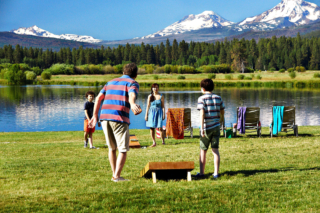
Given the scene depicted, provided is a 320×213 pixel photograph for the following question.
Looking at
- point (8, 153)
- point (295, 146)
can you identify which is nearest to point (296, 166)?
point (295, 146)

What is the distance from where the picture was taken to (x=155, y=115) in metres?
10.9

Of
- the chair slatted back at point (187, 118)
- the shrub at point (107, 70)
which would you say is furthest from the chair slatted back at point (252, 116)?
the shrub at point (107, 70)

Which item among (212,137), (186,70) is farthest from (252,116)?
(186,70)

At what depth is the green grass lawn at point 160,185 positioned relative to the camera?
15.3ft

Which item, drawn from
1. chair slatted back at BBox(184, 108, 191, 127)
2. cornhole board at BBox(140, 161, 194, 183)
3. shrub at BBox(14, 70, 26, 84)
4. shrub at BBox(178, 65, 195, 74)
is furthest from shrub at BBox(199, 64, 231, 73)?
cornhole board at BBox(140, 161, 194, 183)

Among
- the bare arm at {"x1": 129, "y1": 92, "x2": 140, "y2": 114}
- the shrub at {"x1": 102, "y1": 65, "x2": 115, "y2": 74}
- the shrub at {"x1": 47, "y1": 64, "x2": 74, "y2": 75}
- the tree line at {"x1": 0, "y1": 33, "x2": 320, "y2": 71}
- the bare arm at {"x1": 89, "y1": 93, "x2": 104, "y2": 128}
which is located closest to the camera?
the bare arm at {"x1": 129, "y1": 92, "x2": 140, "y2": 114}

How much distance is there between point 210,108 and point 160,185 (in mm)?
1667

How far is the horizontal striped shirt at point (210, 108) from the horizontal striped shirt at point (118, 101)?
1302mm

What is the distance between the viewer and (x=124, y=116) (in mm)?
5625

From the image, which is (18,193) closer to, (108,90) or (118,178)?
(118,178)

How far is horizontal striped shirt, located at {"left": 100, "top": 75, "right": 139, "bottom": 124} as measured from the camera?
5578 millimetres

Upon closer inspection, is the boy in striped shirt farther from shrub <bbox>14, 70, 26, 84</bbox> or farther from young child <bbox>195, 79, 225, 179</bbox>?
shrub <bbox>14, 70, 26, 84</bbox>

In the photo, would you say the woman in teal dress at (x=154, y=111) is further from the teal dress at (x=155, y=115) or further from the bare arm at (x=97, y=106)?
the bare arm at (x=97, y=106)

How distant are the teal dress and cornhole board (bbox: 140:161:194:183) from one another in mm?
4396
